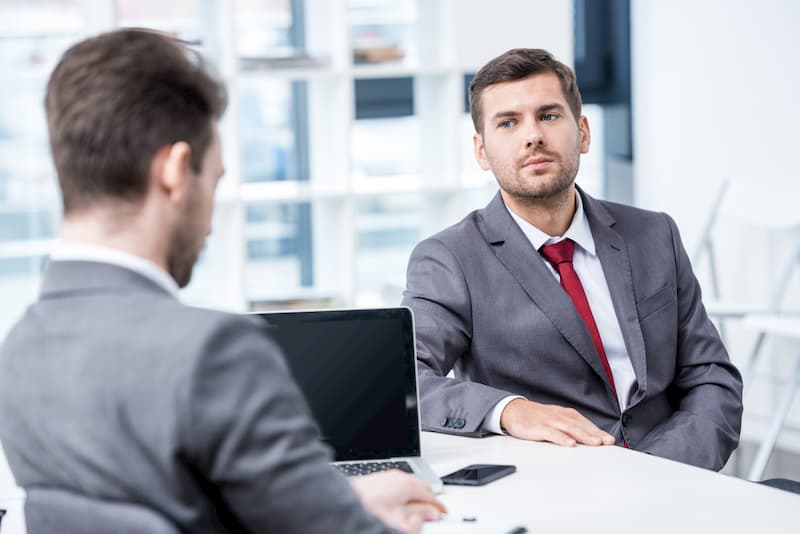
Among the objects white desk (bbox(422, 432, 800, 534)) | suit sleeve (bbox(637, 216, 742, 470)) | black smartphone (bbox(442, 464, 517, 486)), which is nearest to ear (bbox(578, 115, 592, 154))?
suit sleeve (bbox(637, 216, 742, 470))

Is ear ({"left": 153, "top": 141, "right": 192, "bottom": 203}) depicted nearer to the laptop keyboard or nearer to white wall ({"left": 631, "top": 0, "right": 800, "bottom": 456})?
the laptop keyboard

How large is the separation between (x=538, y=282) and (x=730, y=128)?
255 centimetres

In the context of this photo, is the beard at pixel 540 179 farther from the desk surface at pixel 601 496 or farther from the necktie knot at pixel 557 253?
the desk surface at pixel 601 496

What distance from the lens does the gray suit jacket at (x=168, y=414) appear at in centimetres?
87

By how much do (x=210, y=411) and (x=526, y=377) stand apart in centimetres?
126

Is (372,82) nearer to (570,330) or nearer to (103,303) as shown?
(570,330)

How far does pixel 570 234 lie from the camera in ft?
7.19

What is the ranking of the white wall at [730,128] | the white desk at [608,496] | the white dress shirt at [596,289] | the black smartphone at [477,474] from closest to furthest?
1. the white desk at [608,496]
2. the black smartphone at [477,474]
3. the white dress shirt at [596,289]
4. the white wall at [730,128]

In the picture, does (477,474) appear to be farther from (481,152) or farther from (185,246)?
(481,152)

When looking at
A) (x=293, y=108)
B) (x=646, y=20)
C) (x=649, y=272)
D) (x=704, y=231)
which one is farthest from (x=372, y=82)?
(x=649, y=272)

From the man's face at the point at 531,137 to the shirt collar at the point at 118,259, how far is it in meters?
1.32

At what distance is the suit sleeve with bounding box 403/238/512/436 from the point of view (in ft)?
6.11

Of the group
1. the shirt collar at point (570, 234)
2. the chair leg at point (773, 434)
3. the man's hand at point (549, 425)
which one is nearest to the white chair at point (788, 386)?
the chair leg at point (773, 434)

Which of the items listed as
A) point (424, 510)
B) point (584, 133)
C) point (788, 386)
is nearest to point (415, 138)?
point (788, 386)
